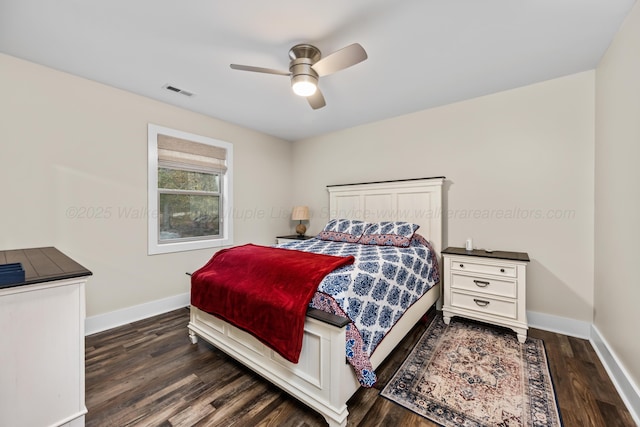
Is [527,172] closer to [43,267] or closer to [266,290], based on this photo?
[266,290]

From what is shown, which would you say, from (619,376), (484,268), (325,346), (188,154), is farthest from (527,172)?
(188,154)

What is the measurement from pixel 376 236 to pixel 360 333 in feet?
5.55

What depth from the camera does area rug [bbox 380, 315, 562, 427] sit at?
1.59 meters

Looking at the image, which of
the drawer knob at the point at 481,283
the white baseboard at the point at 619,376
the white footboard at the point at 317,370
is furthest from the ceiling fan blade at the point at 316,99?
the white baseboard at the point at 619,376

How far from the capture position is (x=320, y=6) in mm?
1697

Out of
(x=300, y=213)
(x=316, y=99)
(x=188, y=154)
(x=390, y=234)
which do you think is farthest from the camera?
(x=300, y=213)

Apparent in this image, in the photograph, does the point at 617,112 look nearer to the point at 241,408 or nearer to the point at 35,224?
the point at 241,408

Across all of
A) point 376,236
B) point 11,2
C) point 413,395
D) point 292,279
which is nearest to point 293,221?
point 376,236

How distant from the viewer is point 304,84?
210 centimetres

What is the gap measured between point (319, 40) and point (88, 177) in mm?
2606

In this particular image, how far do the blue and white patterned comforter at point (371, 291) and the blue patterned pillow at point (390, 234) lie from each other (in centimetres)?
20

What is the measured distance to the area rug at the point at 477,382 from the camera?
159 cm

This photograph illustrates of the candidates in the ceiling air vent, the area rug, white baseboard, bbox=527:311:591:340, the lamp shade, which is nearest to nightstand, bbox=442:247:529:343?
the area rug

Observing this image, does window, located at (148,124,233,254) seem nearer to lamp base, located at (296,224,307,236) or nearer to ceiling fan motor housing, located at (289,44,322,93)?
lamp base, located at (296,224,307,236)
